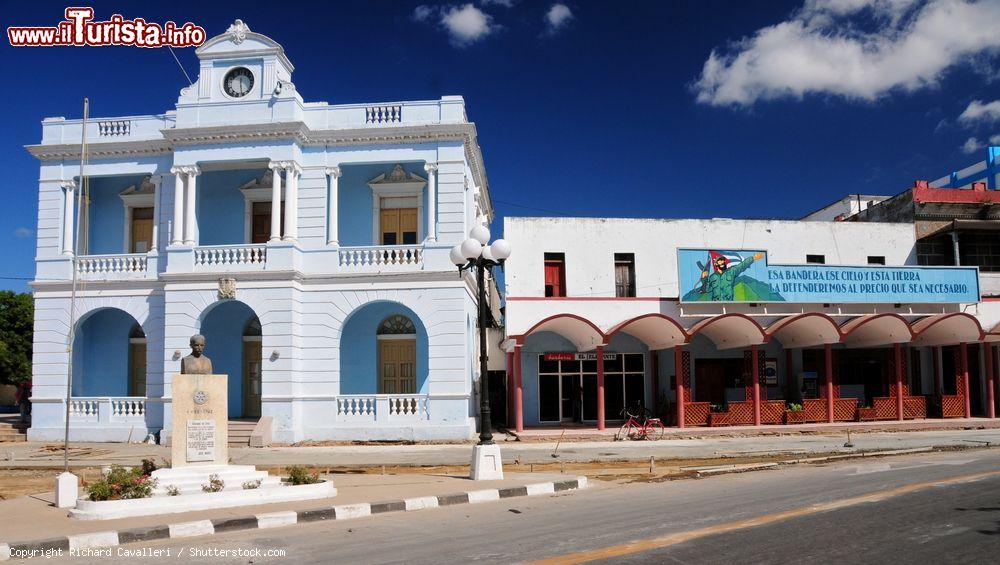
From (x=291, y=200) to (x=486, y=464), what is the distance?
1280 cm

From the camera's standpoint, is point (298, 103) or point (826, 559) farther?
point (298, 103)

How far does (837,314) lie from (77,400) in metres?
24.7

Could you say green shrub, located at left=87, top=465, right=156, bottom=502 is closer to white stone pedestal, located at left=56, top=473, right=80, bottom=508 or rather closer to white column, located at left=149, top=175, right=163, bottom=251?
white stone pedestal, located at left=56, top=473, right=80, bottom=508

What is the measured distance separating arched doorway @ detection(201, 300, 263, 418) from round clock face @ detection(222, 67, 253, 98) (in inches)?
255

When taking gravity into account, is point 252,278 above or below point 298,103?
below

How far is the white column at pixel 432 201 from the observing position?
23.6 meters

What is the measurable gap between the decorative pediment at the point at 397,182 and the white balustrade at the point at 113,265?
743cm

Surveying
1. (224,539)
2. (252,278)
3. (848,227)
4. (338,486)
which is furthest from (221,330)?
(848,227)

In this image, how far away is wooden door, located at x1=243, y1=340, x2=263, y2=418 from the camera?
25016mm

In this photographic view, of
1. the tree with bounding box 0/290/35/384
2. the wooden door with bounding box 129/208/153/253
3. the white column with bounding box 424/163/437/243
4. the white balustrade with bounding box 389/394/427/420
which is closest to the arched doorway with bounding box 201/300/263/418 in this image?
the wooden door with bounding box 129/208/153/253

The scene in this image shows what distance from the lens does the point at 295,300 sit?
23.0 metres

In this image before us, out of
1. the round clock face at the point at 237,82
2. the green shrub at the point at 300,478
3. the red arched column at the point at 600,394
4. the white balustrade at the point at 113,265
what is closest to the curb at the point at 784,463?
the green shrub at the point at 300,478

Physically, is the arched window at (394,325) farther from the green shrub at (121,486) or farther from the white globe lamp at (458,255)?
the green shrub at (121,486)

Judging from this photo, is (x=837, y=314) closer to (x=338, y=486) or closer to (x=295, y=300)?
(x=295, y=300)
